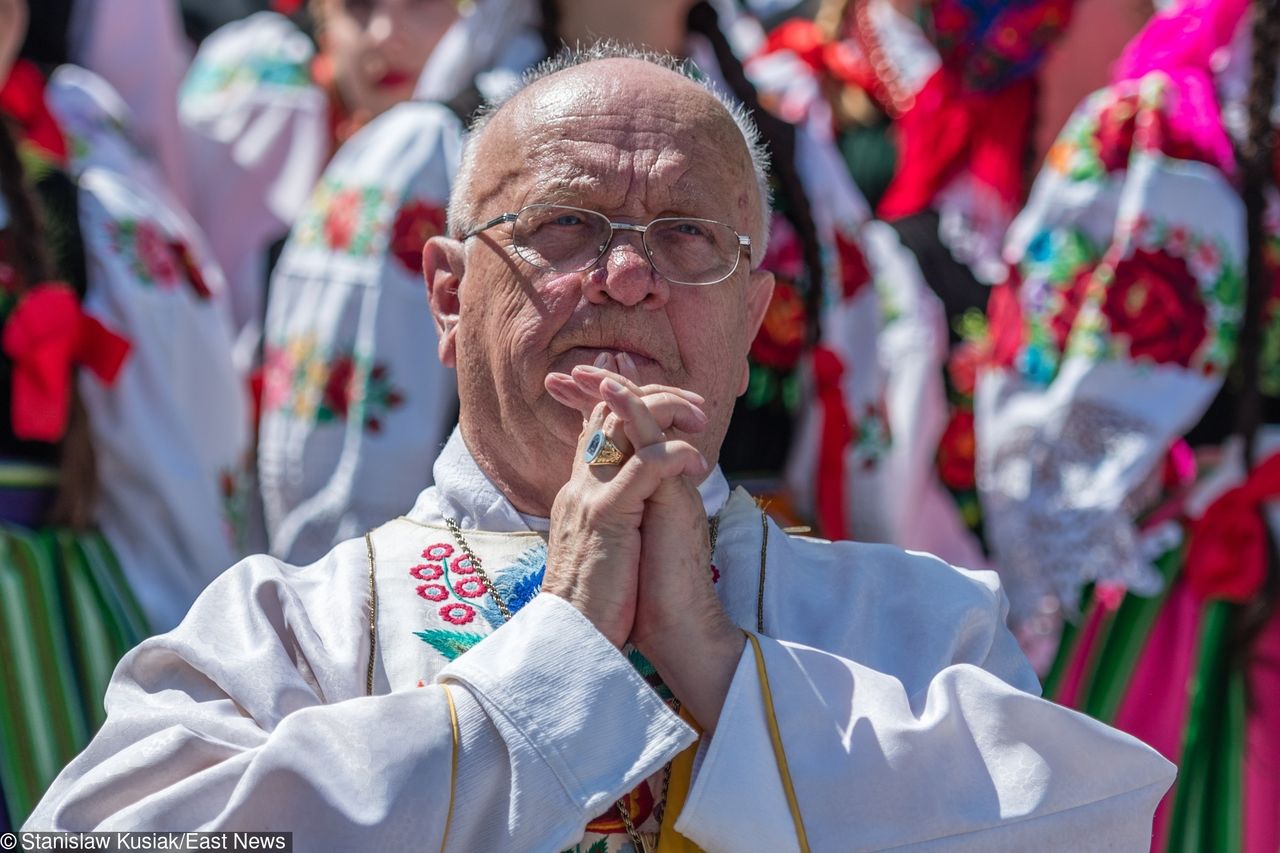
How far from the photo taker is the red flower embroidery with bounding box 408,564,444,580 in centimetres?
215

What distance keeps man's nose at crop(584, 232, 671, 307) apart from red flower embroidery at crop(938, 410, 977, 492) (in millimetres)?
Answer: 2287

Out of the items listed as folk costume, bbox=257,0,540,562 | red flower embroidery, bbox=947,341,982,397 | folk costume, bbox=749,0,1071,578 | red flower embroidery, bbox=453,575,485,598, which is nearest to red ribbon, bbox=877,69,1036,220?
folk costume, bbox=749,0,1071,578

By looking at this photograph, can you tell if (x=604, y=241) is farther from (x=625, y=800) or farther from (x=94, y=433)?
(x=94, y=433)

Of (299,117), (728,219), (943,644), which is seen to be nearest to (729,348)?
(728,219)

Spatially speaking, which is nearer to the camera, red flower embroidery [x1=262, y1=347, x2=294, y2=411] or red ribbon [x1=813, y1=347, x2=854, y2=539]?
red flower embroidery [x1=262, y1=347, x2=294, y2=411]

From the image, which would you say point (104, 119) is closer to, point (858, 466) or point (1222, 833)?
point (858, 466)

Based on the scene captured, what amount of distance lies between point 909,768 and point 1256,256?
2.19 metres

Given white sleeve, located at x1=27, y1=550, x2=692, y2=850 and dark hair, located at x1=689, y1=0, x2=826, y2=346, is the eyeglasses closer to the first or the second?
white sleeve, located at x1=27, y1=550, x2=692, y2=850

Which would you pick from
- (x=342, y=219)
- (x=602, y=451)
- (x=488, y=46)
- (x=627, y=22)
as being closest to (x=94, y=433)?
(x=342, y=219)

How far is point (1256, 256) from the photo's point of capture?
3760 millimetres

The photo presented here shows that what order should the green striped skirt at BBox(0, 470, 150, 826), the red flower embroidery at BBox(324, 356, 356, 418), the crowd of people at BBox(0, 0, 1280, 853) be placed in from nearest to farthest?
the crowd of people at BBox(0, 0, 1280, 853) < the green striped skirt at BBox(0, 470, 150, 826) < the red flower embroidery at BBox(324, 356, 356, 418)

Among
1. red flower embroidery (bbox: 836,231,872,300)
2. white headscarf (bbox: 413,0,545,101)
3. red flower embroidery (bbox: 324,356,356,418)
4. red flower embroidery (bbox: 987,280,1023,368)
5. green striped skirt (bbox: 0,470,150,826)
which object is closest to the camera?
green striped skirt (bbox: 0,470,150,826)

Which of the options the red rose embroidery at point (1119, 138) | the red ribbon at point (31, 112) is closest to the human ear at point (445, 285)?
the red ribbon at point (31, 112)

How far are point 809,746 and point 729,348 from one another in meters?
0.51
